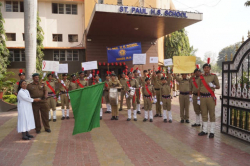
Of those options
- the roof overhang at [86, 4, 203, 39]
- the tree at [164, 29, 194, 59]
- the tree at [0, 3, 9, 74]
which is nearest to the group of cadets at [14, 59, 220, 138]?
the roof overhang at [86, 4, 203, 39]

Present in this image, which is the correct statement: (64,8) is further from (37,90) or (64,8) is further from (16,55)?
(37,90)

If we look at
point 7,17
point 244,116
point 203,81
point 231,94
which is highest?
point 7,17

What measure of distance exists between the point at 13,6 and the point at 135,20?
11.1m

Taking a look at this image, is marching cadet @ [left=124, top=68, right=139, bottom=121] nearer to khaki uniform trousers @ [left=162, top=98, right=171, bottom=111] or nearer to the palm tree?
khaki uniform trousers @ [left=162, top=98, right=171, bottom=111]

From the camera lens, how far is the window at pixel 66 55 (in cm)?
1723

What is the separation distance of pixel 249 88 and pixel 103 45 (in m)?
12.9

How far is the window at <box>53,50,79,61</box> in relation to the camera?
17234 mm

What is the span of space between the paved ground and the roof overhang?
23.3 ft

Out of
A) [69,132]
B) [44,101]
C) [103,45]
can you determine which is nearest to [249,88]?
[69,132]

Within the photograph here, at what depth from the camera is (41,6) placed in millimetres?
16891

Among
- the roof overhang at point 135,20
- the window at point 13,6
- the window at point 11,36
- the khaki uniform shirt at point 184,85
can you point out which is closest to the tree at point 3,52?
the window at point 11,36

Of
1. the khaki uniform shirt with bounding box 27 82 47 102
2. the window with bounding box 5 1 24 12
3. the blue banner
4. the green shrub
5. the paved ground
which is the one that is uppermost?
the window with bounding box 5 1 24 12

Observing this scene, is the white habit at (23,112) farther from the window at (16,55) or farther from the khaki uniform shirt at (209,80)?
the window at (16,55)

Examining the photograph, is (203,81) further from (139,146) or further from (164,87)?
(139,146)
